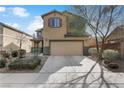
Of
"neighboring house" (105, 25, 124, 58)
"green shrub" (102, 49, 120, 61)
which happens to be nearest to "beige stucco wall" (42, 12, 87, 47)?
"neighboring house" (105, 25, 124, 58)

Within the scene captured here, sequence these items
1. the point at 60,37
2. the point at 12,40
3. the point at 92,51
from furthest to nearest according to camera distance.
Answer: the point at 12,40
the point at 60,37
the point at 92,51

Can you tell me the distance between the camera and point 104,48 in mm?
15492

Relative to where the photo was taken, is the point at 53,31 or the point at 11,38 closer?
the point at 53,31

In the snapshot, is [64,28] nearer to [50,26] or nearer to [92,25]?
[50,26]

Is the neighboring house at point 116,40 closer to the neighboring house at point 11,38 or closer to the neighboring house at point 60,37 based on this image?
the neighboring house at point 60,37

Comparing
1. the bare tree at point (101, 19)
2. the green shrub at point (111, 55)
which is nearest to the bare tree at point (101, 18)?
the bare tree at point (101, 19)

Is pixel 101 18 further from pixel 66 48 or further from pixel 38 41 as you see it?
pixel 38 41

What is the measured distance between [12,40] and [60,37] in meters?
6.62

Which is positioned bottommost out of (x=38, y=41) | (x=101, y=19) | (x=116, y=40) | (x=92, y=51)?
(x=92, y=51)

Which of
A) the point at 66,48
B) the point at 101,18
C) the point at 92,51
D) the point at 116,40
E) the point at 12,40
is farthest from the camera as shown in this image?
the point at 12,40

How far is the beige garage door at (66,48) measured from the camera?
60.0ft

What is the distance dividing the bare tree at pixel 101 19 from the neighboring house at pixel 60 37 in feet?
14.3

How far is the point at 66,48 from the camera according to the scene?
1844 cm

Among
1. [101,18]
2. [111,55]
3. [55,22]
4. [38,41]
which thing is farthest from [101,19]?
[38,41]
